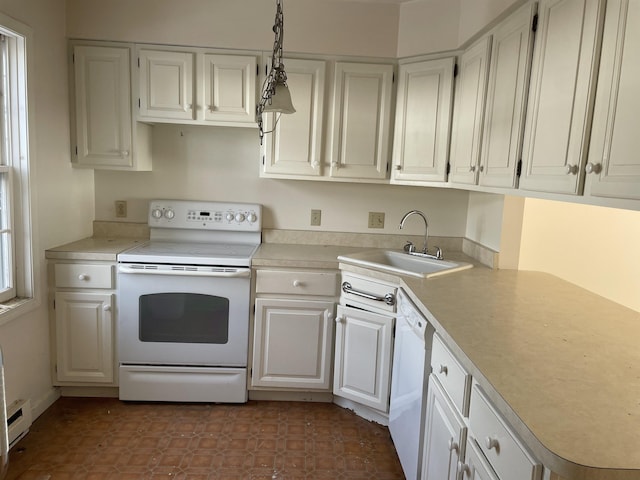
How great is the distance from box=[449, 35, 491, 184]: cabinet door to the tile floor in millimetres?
1510

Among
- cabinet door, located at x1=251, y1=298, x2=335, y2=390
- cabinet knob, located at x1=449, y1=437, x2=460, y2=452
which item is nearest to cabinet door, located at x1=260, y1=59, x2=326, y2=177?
cabinet door, located at x1=251, y1=298, x2=335, y2=390

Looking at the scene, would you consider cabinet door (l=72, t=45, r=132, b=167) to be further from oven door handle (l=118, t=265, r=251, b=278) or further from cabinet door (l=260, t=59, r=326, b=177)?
cabinet door (l=260, t=59, r=326, b=177)

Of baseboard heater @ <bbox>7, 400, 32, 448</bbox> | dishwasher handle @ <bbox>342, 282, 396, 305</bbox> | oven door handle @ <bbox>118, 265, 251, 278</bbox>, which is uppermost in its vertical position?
oven door handle @ <bbox>118, 265, 251, 278</bbox>

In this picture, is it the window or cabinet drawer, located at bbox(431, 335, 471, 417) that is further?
the window

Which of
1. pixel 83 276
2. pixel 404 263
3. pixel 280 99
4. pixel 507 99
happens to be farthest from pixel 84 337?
pixel 507 99

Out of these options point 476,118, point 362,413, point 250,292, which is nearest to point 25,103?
point 250,292

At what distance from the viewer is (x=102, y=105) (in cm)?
274

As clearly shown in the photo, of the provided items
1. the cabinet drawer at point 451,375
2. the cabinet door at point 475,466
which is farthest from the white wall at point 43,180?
the cabinet door at point 475,466

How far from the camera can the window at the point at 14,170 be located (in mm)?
2266

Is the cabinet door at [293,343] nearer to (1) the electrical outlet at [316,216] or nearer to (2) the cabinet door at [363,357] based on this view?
(2) the cabinet door at [363,357]

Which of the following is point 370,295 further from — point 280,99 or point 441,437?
point 280,99

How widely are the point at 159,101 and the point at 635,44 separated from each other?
2.36 meters

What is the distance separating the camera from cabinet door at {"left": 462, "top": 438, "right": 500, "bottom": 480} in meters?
1.20

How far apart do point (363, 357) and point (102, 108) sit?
2.11 meters
